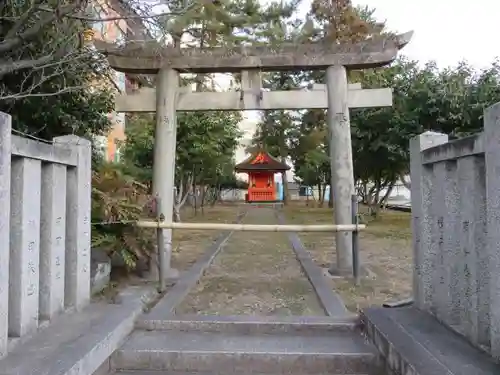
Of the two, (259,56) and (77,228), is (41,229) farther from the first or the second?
(259,56)

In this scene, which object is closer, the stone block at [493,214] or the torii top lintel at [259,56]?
the stone block at [493,214]

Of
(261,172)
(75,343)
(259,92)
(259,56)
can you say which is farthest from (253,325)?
(261,172)

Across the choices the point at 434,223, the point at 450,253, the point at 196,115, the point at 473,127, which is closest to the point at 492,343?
the point at 450,253

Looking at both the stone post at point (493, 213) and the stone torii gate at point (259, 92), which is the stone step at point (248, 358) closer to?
the stone post at point (493, 213)

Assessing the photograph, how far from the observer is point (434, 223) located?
386cm

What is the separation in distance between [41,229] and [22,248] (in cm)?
47

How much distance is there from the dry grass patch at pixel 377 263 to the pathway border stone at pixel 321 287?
150 millimetres

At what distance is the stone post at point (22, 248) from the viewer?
126 inches

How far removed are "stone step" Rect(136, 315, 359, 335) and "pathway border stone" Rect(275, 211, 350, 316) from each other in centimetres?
50

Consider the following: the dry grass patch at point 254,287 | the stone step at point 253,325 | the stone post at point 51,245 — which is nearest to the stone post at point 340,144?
the dry grass patch at point 254,287

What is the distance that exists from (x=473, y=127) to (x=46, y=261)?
12.0 meters

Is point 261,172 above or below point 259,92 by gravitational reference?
above

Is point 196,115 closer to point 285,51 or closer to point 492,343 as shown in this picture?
point 285,51

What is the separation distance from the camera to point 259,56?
25.3 ft
